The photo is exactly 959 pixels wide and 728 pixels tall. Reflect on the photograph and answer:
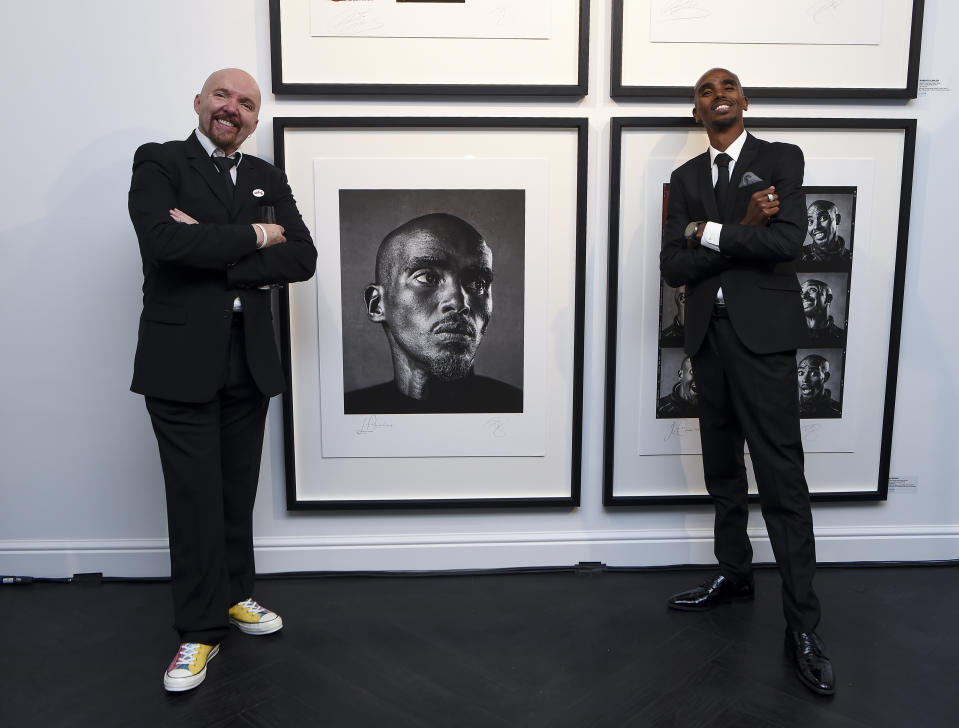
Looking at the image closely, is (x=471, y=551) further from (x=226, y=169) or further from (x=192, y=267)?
(x=226, y=169)

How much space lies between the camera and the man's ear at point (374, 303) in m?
2.94

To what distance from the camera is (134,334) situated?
2.93 m

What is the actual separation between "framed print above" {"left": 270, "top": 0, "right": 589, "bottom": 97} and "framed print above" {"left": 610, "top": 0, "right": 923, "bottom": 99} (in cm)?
23

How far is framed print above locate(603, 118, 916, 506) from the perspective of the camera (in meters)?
2.89

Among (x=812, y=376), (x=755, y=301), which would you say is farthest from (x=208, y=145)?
(x=812, y=376)

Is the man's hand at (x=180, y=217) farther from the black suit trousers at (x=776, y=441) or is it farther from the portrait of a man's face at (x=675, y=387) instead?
the portrait of a man's face at (x=675, y=387)

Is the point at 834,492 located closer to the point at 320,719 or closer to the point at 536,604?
the point at 536,604

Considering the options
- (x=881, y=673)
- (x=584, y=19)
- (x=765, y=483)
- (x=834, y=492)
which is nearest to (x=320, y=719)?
(x=765, y=483)

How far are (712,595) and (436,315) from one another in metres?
1.61

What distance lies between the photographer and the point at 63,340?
2.92 m

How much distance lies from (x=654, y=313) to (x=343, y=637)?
1833 millimetres
